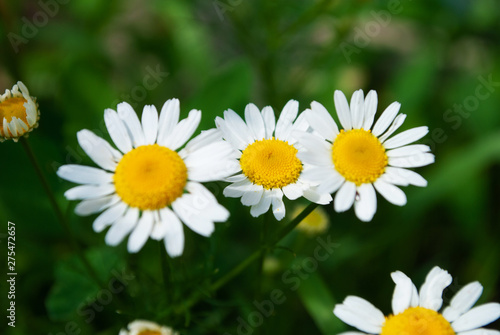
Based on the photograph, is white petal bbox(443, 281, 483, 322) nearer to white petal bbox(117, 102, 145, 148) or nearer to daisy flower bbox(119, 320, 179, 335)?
daisy flower bbox(119, 320, 179, 335)

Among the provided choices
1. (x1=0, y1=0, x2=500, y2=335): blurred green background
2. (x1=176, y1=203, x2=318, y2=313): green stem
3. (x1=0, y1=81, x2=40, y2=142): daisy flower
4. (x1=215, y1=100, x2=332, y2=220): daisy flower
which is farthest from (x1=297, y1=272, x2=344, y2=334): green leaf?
(x1=0, y1=81, x2=40, y2=142): daisy flower

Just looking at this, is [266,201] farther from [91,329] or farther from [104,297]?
[91,329]

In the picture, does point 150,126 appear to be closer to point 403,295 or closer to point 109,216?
point 109,216

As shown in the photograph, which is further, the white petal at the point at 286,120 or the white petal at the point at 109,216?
the white petal at the point at 286,120

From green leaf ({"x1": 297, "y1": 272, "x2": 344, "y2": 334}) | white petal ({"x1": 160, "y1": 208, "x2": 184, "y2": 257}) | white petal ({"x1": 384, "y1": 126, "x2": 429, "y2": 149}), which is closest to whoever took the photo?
white petal ({"x1": 160, "y1": 208, "x2": 184, "y2": 257})

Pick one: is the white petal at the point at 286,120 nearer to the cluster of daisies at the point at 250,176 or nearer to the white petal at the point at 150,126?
the cluster of daisies at the point at 250,176

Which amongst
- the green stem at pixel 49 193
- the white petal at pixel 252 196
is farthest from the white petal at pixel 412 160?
the green stem at pixel 49 193

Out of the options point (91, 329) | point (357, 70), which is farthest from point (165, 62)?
point (91, 329)

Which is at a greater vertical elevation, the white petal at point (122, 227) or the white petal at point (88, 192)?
the white petal at point (88, 192)

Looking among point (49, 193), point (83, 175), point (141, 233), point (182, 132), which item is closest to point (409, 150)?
point (182, 132)
